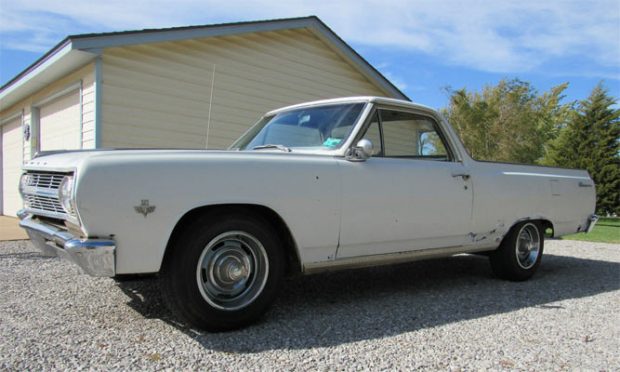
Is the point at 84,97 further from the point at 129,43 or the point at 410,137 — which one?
the point at 410,137

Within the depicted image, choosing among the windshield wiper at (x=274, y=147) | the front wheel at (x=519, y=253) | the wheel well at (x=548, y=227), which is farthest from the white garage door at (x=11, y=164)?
the wheel well at (x=548, y=227)

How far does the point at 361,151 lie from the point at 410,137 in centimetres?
115

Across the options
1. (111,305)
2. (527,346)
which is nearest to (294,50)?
(111,305)

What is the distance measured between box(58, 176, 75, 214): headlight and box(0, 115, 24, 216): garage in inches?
380

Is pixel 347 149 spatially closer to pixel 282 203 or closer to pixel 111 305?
pixel 282 203

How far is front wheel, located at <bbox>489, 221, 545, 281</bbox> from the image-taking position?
16.9ft

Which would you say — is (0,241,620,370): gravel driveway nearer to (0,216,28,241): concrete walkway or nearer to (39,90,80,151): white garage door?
(0,216,28,241): concrete walkway

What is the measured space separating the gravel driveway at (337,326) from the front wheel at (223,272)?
0.15 m

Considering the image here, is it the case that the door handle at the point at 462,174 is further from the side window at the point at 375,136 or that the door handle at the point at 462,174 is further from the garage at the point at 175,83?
the garage at the point at 175,83

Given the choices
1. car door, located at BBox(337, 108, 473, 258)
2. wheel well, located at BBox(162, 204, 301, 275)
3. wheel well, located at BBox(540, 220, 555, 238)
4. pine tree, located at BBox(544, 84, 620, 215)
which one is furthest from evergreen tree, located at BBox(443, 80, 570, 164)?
wheel well, located at BBox(162, 204, 301, 275)

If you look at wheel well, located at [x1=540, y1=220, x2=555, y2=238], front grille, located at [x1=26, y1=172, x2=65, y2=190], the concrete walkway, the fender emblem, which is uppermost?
front grille, located at [x1=26, y1=172, x2=65, y2=190]

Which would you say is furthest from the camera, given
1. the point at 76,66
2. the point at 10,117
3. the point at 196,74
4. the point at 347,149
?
the point at 10,117

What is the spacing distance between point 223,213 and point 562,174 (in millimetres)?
4303

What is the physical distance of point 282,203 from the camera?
3441 millimetres
